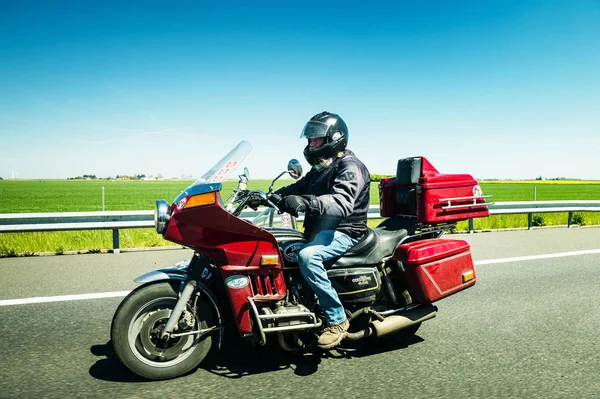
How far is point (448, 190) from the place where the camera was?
4359mm

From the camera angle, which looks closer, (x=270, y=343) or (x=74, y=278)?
(x=270, y=343)

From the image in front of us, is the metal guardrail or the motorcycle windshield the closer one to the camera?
the motorcycle windshield

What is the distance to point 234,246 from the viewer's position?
3.47m

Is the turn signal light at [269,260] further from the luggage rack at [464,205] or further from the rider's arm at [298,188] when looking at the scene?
the luggage rack at [464,205]

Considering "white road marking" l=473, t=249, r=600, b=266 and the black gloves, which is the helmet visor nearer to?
the black gloves

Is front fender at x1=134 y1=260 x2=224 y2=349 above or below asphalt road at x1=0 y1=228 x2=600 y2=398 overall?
above

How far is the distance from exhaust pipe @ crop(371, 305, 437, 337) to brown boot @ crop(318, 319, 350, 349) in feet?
1.10

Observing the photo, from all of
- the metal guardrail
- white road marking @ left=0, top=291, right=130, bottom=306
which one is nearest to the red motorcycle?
white road marking @ left=0, top=291, right=130, bottom=306

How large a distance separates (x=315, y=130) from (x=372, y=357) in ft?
6.55

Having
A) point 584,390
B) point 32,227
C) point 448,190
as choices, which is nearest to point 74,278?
point 32,227

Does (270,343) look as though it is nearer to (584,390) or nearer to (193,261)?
(193,261)

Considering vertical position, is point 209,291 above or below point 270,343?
above

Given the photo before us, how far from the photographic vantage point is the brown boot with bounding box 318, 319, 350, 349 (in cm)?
361

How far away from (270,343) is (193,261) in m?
0.93
